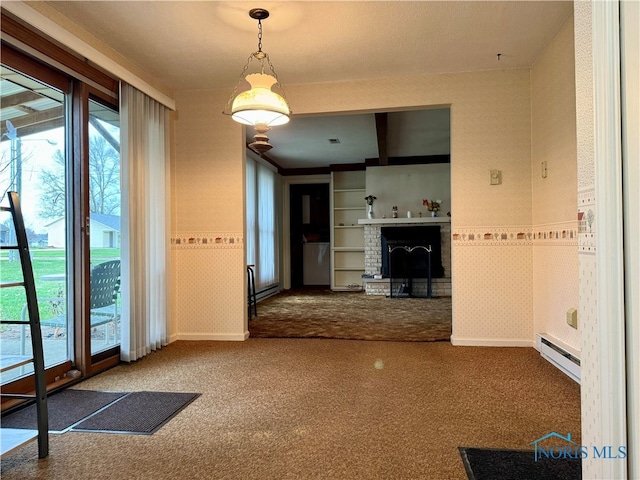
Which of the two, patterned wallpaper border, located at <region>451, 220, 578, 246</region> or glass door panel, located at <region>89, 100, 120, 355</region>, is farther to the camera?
patterned wallpaper border, located at <region>451, 220, 578, 246</region>

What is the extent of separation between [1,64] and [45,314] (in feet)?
4.89

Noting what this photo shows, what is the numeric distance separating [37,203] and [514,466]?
2.89 m

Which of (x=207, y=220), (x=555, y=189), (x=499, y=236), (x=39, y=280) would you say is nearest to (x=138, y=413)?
(x=39, y=280)

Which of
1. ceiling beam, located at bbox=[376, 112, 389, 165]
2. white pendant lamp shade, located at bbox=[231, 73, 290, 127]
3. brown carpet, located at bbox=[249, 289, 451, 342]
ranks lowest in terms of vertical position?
brown carpet, located at bbox=[249, 289, 451, 342]

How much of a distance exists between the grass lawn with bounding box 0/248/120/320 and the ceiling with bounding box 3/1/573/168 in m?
1.54

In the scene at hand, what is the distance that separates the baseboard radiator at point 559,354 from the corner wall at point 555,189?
0.17ft

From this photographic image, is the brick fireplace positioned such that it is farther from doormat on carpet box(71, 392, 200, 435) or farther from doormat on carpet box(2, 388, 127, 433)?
doormat on carpet box(2, 388, 127, 433)

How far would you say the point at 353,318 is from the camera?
479 centimetres

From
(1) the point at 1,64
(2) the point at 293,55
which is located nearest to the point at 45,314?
(1) the point at 1,64

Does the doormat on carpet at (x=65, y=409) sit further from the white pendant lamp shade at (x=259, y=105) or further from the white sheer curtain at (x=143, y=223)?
the white pendant lamp shade at (x=259, y=105)

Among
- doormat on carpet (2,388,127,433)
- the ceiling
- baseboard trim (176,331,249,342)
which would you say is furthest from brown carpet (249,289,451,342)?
the ceiling

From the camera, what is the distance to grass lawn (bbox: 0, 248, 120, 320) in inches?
88.0

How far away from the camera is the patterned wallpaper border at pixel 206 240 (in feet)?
12.5

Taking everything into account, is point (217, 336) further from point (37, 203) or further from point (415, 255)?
point (415, 255)
